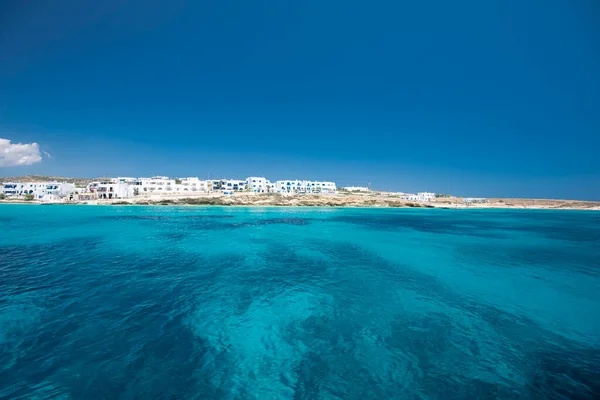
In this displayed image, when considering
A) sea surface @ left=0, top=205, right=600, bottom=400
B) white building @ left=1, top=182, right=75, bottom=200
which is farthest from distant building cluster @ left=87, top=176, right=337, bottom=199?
sea surface @ left=0, top=205, right=600, bottom=400

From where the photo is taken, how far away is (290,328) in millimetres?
9000

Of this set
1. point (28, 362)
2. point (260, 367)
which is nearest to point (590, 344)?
point (260, 367)

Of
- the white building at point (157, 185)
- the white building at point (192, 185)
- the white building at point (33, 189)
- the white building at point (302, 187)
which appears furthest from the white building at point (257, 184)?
the white building at point (33, 189)

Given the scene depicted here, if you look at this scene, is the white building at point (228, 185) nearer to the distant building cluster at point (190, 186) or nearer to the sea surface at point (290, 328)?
the distant building cluster at point (190, 186)

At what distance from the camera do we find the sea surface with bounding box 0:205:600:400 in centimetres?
623

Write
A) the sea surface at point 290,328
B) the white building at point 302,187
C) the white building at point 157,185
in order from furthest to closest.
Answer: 1. the white building at point 302,187
2. the white building at point 157,185
3. the sea surface at point 290,328

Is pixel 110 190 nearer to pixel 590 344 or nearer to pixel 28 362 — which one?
pixel 28 362

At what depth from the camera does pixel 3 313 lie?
912 cm

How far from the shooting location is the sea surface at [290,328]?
6.23 meters

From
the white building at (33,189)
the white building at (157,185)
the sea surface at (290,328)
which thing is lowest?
the sea surface at (290,328)

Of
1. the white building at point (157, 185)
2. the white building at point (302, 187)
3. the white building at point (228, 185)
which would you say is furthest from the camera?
the white building at point (302, 187)

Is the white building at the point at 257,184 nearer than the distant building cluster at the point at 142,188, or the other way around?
the distant building cluster at the point at 142,188

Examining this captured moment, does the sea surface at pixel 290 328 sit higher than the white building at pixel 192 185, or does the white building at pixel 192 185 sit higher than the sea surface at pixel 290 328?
the white building at pixel 192 185

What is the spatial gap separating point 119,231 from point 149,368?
28338 millimetres
